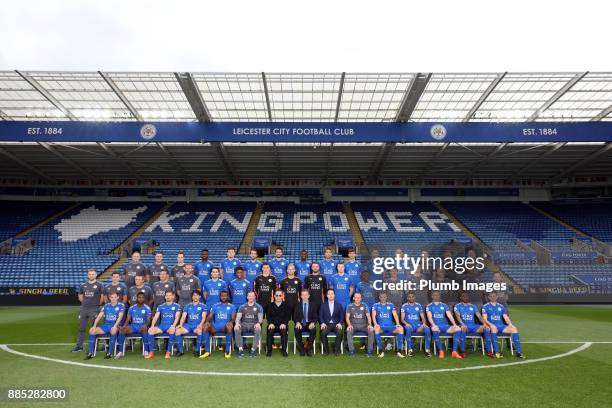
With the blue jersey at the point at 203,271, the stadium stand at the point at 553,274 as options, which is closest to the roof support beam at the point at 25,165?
the blue jersey at the point at 203,271

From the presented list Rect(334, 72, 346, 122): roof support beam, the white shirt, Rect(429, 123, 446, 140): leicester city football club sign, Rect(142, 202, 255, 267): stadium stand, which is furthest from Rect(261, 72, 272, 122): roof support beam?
the white shirt

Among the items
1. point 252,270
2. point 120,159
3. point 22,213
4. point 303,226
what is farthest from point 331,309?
point 22,213

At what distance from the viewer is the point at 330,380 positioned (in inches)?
237

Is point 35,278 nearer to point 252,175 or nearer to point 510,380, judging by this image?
point 252,175

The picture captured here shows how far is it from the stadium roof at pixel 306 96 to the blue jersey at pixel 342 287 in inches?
390

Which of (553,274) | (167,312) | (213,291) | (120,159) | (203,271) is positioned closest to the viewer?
(167,312)

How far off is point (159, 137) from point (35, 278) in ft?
36.7

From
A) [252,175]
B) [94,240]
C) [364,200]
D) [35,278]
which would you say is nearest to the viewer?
[35,278]

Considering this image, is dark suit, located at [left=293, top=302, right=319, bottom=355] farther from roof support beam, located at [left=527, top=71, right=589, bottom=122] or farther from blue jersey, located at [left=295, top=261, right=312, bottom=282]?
roof support beam, located at [left=527, top=71, right=589, bottom=122]

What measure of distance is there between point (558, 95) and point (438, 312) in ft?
47.3

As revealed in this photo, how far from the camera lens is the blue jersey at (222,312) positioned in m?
8.08

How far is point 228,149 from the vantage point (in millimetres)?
23453

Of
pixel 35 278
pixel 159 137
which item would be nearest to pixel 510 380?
pixel 159 137

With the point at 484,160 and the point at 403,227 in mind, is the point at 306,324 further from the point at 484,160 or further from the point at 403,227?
the point at 484,160
